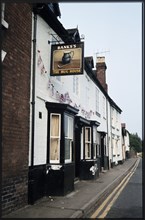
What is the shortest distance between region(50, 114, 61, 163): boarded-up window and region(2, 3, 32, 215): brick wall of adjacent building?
2.04 m

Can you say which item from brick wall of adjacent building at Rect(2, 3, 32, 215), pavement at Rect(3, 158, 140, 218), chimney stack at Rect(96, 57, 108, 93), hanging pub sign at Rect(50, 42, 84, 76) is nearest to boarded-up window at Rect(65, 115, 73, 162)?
pavement at Rect(3, 158, 140, 218)

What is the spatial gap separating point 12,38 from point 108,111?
21578 mm

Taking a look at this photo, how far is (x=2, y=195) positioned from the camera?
715 centimetres

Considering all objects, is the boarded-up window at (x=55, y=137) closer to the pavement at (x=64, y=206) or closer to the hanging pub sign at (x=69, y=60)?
the pavement at (x=64, y=206)

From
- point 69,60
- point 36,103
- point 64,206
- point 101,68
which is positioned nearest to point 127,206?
point 64,206

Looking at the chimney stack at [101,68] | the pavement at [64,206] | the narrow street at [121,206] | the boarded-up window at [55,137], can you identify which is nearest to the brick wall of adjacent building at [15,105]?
the pavement at [64,206]

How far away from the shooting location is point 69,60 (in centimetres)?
1058

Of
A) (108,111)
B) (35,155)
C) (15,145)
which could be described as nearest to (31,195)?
(35,155)

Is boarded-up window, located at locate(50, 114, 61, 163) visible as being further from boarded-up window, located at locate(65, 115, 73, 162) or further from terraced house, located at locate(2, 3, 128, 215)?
boarded-up window, located at locate(65, 115, 73, 162)

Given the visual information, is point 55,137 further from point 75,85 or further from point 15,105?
point 75,85

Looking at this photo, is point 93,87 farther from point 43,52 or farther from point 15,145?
point 15,145

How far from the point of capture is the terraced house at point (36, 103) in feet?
25.2

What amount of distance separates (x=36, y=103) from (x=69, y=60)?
2.12 metres

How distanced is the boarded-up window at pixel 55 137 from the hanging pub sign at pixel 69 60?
1.65 m
